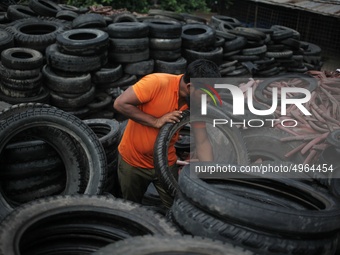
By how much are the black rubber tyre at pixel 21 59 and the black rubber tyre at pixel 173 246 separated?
18.6 feet

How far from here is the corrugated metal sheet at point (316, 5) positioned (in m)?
13.8

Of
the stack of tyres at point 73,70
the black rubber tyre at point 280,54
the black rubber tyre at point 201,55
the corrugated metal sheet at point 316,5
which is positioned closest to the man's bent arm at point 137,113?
the stack of tyres at point 73,70

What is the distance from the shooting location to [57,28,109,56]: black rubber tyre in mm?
8000

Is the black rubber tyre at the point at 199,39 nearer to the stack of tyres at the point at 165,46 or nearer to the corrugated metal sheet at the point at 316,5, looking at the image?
the stack of tyres at the point at 165,46

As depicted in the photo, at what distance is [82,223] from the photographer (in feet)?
10.9

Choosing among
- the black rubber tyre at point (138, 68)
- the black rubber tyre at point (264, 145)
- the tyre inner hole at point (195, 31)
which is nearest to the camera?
the black rubber tyre at point (264, 145)

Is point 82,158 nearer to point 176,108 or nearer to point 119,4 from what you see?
point 176,108

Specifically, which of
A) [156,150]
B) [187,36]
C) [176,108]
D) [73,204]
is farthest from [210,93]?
[187,36]

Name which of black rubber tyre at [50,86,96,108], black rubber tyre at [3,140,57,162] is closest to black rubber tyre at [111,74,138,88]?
black rubber tyre at [50,86,96,108]

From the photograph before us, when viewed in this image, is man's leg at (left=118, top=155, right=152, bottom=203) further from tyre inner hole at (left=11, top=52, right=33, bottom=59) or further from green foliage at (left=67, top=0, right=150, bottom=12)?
green foliage at (left=67, top=0, right=150, bottom=12)

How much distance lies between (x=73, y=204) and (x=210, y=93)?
1830 millimetres

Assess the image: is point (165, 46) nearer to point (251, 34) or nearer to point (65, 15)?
point (251, 34)

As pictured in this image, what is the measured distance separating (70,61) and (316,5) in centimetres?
941

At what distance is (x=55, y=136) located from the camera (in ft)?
15.9
